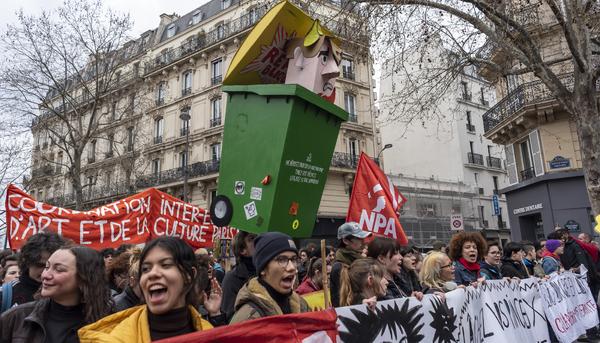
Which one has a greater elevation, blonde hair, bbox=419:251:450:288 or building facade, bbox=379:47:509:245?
building facade, bbox=379:47:509:245

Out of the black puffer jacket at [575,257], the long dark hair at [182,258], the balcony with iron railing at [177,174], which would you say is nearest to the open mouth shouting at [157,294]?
the long dark hair at [182,258]

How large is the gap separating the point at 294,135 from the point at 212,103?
28.0 meters

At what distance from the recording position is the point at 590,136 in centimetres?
834

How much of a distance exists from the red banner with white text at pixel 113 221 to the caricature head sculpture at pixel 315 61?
11.3 ft

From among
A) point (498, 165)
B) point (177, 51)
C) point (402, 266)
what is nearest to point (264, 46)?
point (402, 266)

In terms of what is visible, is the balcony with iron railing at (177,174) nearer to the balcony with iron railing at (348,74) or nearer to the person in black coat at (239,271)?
the balcony with iron railing at (348,74)

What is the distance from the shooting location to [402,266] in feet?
17.8

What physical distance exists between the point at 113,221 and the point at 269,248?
15.7 feet

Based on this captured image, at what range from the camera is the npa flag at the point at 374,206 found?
546cm

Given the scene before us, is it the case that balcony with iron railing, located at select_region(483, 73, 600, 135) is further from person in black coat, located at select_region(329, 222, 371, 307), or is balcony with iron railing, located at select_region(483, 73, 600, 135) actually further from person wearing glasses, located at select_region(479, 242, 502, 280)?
person in black coat, located at select_region(329, 222, 371, 307)

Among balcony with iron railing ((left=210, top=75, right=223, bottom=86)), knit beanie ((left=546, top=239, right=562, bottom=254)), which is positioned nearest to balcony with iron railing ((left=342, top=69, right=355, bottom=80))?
balcony with iron railing ((left=210, top=75, right=223, bottom=86))

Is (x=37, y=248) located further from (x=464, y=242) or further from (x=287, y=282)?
(x=464, y=242)

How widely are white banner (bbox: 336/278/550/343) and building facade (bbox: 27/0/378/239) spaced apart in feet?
68.4

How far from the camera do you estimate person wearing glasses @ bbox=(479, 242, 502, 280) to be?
210 inches
